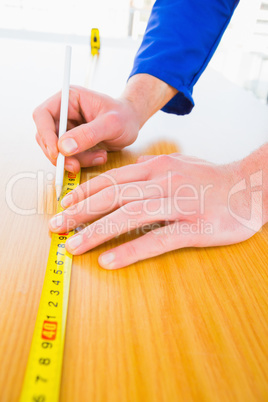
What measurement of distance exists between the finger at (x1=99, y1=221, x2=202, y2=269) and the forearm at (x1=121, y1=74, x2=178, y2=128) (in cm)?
48

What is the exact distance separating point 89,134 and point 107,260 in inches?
13.0

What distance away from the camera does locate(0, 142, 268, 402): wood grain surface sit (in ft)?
1.25

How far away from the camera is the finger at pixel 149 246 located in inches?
21.2

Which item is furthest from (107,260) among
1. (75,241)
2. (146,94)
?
(146,94)

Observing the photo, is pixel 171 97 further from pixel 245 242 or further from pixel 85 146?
pixel 245 242

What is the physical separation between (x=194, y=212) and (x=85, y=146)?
0.31 m

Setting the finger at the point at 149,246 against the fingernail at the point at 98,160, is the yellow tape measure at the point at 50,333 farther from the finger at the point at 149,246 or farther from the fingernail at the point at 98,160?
the fingernail at the point at 98,160

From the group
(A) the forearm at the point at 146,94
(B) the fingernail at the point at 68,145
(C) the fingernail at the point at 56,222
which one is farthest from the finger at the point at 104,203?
(A) the forearm at the point at 146,94

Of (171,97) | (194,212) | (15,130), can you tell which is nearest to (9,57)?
(15,130)

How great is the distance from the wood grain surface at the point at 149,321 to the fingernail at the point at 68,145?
0.16 m

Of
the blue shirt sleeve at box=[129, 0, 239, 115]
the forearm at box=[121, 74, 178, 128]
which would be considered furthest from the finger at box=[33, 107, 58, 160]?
the blue shirt sleeve at box=[129, 0, 239, 115]

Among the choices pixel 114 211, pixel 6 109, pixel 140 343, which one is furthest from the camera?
pixel 6 109

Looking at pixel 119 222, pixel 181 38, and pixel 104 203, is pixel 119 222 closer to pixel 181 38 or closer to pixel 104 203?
pixel 104 203

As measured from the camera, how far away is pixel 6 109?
1.04m
